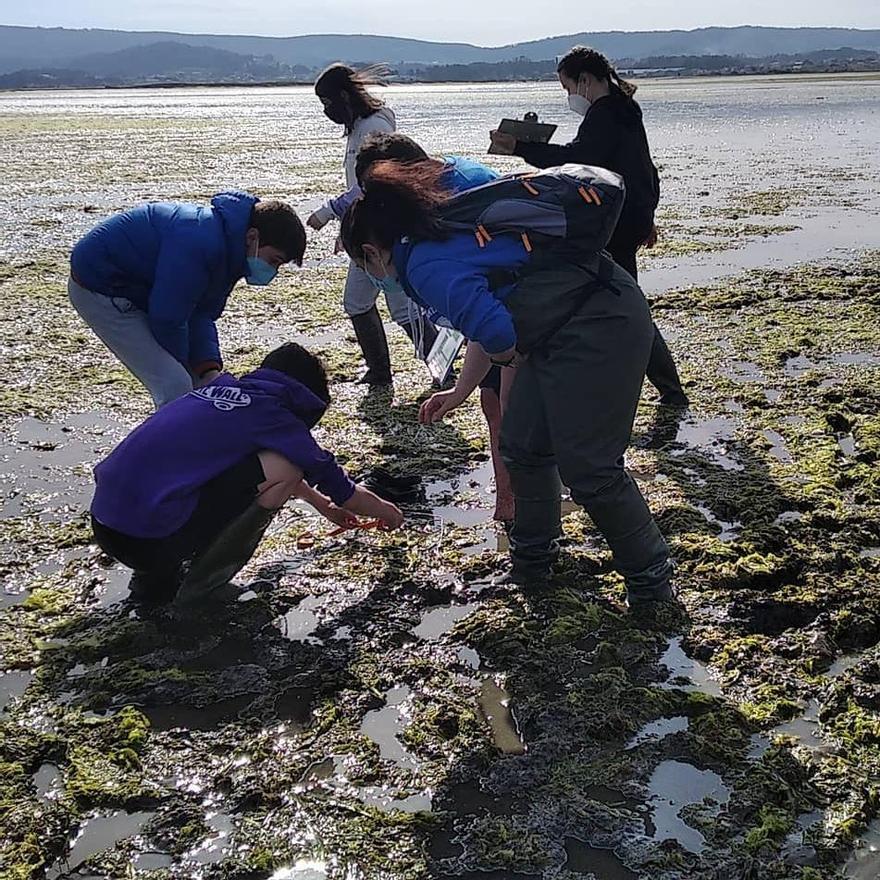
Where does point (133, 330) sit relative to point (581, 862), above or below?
above

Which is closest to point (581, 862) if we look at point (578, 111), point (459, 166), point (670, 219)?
point (459, 166)

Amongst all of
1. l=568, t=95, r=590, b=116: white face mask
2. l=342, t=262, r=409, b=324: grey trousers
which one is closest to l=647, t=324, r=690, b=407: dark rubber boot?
l=568, t=95, r=590, b=116: white face mask

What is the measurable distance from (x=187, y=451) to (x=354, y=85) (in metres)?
3.40

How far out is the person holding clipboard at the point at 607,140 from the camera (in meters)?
5.46

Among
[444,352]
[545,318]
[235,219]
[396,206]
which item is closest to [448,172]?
[396,206]

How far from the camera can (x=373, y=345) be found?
6.78 meters

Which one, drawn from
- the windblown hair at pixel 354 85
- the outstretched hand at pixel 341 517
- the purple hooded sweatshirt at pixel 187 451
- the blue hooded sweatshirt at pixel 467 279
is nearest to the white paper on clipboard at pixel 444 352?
the outstretched hand at pixel 341 517

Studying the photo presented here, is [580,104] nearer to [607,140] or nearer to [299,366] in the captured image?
[607,140]

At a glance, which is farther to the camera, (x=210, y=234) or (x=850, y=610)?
(x=210, y=234)

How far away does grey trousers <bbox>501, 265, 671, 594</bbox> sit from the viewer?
3455 mm

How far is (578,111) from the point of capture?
5.74m

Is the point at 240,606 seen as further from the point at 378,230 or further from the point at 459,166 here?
the point at 459,166

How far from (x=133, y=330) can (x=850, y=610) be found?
3.32 meters

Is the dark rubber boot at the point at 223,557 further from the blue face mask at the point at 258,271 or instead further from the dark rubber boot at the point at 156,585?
the blue face mask at the point at 258,271
